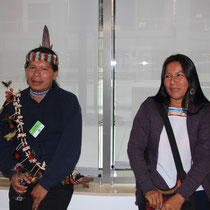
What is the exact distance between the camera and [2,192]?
2.65 meters

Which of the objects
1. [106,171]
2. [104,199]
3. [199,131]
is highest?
[199,131]

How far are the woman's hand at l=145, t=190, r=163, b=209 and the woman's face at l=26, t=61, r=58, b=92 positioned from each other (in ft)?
2.85

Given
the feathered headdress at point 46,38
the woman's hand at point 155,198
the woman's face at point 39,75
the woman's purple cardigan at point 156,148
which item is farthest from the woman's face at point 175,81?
the feathered headdress at point 46,38

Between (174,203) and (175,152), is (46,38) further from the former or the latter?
(174,203)

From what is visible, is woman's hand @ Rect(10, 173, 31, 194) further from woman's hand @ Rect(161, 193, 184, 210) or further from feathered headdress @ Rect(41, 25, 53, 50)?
feathered headdress @ Rect(41, 25, 53, 50)

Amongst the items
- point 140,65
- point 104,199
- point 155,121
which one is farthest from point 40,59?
point 104,199

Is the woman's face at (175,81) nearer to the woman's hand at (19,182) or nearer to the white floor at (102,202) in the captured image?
the woman's hand at (19,182)

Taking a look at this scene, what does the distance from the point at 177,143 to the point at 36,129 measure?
814 mm

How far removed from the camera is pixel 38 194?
1607 millimetres

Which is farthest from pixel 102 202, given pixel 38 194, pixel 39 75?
pixel 39 75

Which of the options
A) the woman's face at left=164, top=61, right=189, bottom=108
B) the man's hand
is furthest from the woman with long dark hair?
the man's hand

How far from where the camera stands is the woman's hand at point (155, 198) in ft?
5.01

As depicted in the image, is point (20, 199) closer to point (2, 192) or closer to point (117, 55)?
point (2, 192)

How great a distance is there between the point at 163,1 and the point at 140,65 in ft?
1.98
